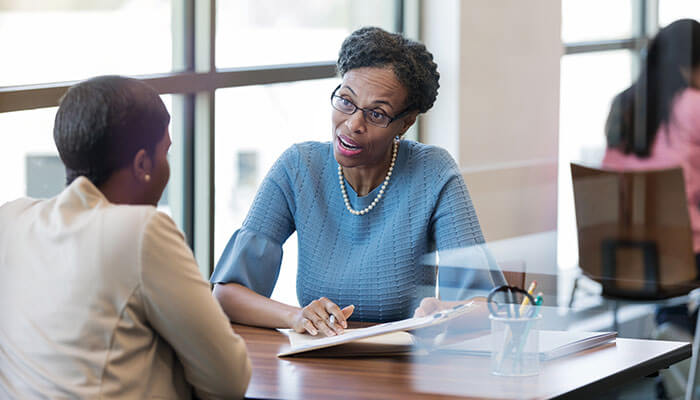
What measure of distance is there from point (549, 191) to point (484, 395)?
2257 millimetres

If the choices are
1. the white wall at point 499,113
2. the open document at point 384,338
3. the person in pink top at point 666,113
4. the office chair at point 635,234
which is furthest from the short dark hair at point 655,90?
the open document at point 384,338

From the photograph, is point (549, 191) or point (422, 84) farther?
point (549, 191)

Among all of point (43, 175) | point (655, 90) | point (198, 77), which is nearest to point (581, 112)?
point (655, 90)

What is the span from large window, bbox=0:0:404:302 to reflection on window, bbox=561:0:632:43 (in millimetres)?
799

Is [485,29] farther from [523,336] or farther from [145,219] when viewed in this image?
[145,219]

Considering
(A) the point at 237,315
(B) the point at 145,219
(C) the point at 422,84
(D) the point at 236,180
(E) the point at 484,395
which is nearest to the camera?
(B) the point at 145,219

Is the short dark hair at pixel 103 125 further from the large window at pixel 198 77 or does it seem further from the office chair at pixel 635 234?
the office chair at pixel 635 234

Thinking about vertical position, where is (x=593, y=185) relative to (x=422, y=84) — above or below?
below

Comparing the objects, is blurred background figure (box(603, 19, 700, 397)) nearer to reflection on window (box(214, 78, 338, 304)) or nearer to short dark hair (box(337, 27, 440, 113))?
reflection on window (box(214, 78, 338, 304))

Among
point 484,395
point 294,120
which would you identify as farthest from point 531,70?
point 484,395

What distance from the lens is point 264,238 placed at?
204 cm

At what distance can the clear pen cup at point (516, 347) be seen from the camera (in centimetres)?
149

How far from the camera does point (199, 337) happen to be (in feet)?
4.19

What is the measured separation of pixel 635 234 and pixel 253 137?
57.1 inches
